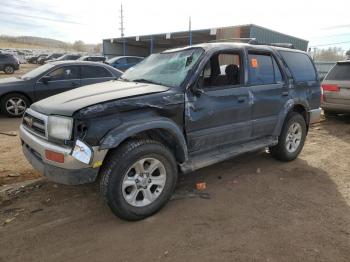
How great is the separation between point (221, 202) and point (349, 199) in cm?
169

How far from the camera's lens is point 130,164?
3195 millimetres

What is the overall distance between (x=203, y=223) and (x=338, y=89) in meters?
6.82

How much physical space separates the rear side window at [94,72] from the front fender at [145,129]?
6286mm

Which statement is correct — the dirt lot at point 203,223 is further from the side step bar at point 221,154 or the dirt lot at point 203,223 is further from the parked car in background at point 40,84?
the parked car in background at point 40,84

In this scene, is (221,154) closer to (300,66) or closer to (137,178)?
(137,178)

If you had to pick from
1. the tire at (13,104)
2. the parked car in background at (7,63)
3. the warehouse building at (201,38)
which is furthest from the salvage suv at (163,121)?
the parked car in background at (7,63)

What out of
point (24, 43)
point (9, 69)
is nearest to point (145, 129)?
point (9, 69)

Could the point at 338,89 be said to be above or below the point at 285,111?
above

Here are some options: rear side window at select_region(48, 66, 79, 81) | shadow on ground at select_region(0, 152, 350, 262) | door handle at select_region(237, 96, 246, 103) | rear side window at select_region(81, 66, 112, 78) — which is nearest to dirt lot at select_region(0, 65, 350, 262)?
shadow on ground at select_region(0, 152, 350, 262)

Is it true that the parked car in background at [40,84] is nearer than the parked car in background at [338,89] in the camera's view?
No

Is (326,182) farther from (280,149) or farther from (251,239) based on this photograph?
(251,239)

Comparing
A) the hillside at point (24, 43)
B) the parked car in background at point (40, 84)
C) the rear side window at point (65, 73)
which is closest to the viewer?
the parked car in background at point (40, 84)

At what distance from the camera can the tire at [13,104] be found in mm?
8406

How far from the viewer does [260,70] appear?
4.65 m
